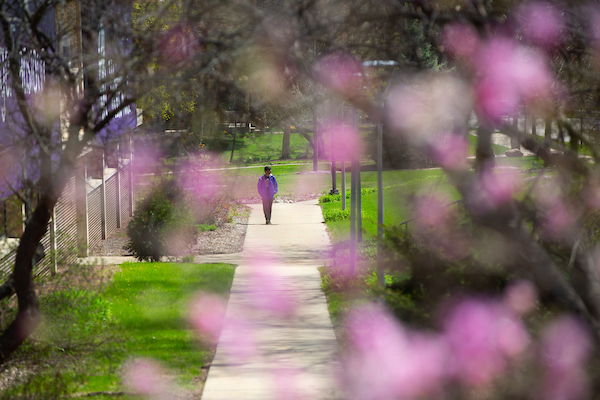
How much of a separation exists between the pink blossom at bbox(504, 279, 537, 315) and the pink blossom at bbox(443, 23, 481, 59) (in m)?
2.92

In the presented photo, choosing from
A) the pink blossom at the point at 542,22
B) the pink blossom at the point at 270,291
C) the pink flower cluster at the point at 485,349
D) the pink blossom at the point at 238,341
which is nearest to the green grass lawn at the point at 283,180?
the pink blossom at the point at 270,291

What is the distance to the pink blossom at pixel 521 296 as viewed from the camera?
525 centimetres

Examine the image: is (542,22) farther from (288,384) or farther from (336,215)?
(336,215)

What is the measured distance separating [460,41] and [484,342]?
4.10 metres

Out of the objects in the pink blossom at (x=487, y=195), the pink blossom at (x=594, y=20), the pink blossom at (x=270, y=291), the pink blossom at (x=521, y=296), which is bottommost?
the pink blossom at (x=270, y=291)

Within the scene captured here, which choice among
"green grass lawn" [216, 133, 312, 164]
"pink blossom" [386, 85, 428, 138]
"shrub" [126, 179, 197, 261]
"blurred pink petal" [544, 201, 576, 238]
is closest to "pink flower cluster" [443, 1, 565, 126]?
"blurred pink petal" [544, 201, 576, 238]

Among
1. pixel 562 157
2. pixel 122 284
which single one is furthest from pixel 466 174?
pixel 122 284

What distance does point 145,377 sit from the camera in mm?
7211

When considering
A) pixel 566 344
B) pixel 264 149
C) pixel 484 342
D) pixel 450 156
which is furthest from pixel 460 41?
pixel 264 149

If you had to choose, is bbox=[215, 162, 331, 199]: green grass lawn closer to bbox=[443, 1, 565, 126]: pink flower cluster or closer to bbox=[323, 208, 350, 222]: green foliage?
bbox=[323, 208, 350, 222]: green foliage

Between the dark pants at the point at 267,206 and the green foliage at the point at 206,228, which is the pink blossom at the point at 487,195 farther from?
the dark pants at the point at 267,206

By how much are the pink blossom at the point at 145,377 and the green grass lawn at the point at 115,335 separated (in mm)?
100

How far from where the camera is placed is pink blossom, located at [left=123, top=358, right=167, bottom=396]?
6.77 m

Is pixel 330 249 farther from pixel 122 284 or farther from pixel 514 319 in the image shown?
pixel 514 319
